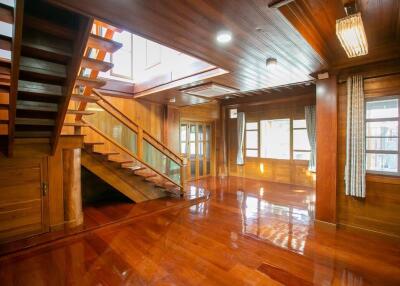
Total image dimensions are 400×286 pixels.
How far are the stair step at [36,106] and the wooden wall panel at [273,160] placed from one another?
5.87 meters

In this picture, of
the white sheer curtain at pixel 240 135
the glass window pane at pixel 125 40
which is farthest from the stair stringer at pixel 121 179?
the white sheer curtain at pixel 240 135

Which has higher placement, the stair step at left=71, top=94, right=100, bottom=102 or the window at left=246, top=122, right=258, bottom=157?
the stair step at left=71, top=94, right=100, bottom=102

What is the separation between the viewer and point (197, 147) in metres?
7.35

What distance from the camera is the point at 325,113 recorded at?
11.3 feet

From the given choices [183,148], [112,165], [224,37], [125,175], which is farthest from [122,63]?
[224,37]

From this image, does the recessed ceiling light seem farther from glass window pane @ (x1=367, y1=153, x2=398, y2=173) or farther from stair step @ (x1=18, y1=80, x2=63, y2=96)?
glass window pane @ (x1=367, y1=153, x2=398, y2=173)

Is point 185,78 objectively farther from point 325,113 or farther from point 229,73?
point 325,113

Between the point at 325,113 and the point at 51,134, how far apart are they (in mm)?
4143

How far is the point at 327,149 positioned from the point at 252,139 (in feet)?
13.3

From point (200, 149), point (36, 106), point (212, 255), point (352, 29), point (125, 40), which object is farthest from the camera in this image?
point (200, 149)

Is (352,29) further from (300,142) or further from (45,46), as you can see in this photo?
(300,142)

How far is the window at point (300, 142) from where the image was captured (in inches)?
249

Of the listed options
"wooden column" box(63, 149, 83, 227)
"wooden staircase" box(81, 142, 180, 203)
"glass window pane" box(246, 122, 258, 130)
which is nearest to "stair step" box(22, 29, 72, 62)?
"wooden column" box(63, 149, 83, 227)

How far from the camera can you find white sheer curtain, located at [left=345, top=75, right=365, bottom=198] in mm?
3164
